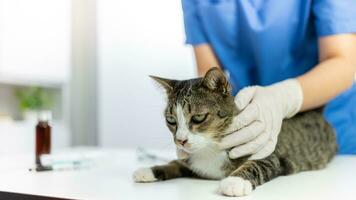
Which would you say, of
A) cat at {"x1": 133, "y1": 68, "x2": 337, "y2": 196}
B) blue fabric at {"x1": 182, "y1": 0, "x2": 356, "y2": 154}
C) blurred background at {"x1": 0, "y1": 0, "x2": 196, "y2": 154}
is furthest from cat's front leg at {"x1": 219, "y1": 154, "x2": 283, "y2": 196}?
blurred background at {"x1": 0, "y1": 0, "x2": 196, "y2": 154}

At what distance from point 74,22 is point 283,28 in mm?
1364

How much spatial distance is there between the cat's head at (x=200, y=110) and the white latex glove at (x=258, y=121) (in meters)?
0.02

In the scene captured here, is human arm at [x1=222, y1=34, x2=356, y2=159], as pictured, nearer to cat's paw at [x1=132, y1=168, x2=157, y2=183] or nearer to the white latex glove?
the white latex glove

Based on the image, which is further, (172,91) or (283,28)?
(283,28)

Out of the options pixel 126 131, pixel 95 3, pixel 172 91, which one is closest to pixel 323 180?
pixel 172 91

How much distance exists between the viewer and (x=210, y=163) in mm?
803

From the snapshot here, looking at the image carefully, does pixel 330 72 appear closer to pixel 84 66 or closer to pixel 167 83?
pixel 167 83

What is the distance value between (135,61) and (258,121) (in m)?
1.18

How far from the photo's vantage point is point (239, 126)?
2.61ft

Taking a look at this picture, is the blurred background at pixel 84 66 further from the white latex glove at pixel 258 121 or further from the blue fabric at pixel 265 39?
the white latex glove at pixel 258 121

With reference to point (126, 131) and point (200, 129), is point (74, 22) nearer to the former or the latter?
point (126, 131)

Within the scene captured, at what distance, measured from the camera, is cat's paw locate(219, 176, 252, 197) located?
612mm

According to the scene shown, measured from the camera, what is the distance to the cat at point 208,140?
0.74 m

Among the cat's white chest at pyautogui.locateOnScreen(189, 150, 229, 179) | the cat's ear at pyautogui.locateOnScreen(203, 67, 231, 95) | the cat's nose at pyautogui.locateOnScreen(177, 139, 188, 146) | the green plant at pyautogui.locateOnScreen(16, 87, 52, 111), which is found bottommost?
the cat's white chest at pyautogui.locateOnScreen(189, 150, 229, 179)
